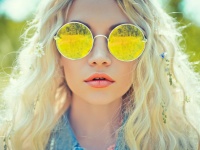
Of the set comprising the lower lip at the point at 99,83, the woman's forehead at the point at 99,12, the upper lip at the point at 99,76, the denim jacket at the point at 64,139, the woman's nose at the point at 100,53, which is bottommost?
the denim jacket at the point at 64,139

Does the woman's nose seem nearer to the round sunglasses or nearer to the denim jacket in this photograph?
the round sunglasses

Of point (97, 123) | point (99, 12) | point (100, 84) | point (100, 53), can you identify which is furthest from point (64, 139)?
point (99, 12)

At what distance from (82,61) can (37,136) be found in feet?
1.52

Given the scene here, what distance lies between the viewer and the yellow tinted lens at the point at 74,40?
2689mm

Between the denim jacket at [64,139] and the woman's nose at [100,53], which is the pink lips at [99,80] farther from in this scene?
the denim jacket at [64,139]

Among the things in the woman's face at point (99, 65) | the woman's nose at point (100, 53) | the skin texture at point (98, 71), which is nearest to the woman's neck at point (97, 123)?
the skin texture at point (98, 71)

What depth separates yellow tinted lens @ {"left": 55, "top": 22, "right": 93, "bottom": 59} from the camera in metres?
2.69

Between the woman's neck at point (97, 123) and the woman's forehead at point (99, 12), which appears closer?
the woman's forehead at point (99, 12)

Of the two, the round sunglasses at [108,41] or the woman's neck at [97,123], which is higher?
the round sunglasses at [108,41]

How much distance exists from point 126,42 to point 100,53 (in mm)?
155

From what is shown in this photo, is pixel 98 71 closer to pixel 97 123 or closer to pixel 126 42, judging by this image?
pixel 126 42

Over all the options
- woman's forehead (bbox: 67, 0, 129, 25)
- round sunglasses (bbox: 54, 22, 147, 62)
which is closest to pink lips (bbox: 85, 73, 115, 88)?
round sunglasses (bbox: 54, 22, 147, 62)

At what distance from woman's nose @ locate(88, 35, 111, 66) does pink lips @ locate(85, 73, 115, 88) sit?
6 centimetres

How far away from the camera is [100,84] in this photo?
2.68 m
